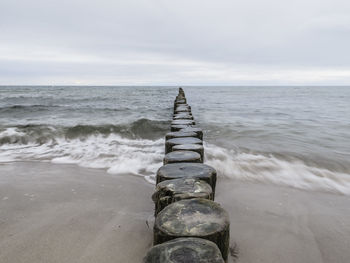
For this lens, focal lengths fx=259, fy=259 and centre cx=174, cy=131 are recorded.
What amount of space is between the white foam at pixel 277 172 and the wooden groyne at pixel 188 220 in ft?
6.16

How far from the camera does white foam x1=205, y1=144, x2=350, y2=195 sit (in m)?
3.57

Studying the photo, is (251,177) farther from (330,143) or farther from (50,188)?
(330,143)

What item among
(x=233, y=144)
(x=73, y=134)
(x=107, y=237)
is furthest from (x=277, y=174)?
(x=73, y=134)

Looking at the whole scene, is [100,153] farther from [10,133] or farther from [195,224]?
[195,224]

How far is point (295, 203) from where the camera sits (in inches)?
113

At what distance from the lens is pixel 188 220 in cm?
146

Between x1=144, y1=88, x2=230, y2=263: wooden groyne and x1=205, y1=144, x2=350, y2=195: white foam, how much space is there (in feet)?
6.16

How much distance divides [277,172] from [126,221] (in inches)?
104

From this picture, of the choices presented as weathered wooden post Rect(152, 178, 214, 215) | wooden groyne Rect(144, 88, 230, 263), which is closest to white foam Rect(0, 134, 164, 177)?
wooden groyne Rect(144, 88, 230, 263)

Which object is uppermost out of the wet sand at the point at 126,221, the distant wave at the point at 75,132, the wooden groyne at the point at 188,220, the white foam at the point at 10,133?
the wooden groyne at the point at 188,220

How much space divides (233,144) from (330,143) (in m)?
2.37

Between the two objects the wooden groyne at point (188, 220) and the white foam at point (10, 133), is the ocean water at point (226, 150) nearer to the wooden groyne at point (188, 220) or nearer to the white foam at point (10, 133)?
the white foam at point (10, 133)

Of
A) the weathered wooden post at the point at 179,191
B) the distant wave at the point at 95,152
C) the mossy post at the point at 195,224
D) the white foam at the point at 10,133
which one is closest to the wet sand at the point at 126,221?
the weathered wooden post at the point at 179,191

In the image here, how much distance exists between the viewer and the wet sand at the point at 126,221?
1963 millimetres
